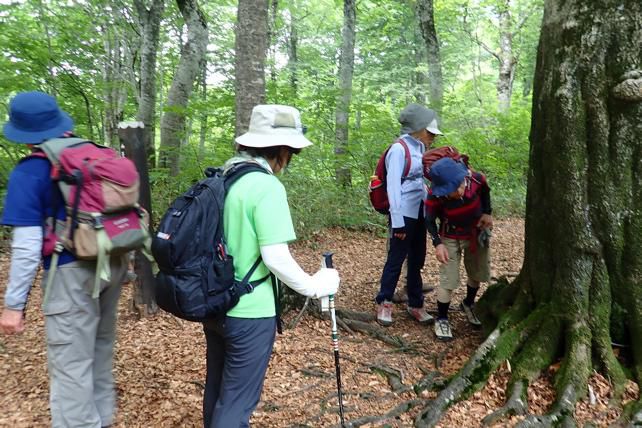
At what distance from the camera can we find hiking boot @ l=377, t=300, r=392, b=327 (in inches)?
193

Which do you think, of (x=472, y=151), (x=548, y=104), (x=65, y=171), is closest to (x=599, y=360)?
(x=548, y=104)

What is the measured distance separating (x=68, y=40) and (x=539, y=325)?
1040 centimetres

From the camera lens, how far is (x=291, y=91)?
30.4 feet

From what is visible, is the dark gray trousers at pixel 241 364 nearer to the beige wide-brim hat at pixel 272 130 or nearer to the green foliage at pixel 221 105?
the beige wide-brim hat at pixel 272 130

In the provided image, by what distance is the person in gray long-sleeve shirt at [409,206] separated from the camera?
4578 mm

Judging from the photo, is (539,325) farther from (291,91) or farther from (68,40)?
(68,40)

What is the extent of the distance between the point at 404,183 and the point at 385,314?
1.46 meters

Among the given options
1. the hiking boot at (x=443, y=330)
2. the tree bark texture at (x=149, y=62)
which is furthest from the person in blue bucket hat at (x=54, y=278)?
the tree bark texture at (x=149, y=62)

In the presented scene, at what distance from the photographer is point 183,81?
9.37 m

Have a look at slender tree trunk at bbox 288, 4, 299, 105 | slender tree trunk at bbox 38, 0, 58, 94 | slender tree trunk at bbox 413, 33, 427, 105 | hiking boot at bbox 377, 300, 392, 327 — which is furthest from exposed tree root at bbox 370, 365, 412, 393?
slender tree trunk at bbox 413, 33, 427, 105

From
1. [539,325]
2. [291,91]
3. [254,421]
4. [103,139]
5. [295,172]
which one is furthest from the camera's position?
[103,139]

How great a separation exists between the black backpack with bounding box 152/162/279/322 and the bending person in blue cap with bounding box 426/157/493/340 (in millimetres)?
2517

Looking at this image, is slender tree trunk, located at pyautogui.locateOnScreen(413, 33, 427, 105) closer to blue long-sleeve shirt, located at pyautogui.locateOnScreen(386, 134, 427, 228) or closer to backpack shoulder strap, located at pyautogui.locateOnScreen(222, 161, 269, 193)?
blue long-sleeve shirt, located at pyautogui.locateOnScreen(386, 134, 427, 228)

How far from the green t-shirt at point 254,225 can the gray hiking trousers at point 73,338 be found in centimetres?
88
